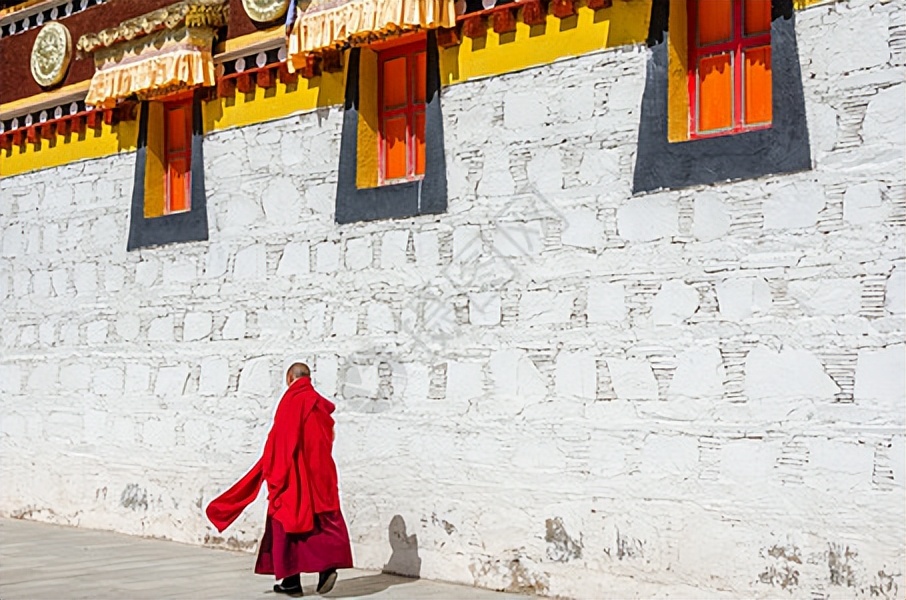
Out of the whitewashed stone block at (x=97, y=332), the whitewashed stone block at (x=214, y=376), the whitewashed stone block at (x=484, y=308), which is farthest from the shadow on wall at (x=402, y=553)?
the whitewashed stone block at (x=97, y=332)

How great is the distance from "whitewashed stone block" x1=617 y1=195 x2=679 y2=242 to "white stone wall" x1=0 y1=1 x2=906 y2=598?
0.05 ft

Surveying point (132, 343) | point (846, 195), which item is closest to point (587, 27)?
point (846, 195)

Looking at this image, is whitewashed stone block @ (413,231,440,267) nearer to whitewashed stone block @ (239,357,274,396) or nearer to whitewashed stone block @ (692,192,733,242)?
whitewashed stone block @ (239,357,274,396)

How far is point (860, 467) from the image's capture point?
655 centimetres

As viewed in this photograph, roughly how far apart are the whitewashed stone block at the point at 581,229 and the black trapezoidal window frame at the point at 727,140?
325 mm

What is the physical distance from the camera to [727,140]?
7.22 metres

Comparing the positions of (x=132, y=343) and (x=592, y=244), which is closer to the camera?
(x=592, y=244)

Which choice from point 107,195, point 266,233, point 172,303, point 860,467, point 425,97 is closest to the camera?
point 860,467

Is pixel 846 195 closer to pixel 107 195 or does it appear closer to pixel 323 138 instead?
pixel 323 138

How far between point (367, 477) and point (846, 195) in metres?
3.70

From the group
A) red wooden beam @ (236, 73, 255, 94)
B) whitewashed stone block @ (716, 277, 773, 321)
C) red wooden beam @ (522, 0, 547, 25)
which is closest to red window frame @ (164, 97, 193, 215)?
red wooden beam @ (236, 73, 255, 94)

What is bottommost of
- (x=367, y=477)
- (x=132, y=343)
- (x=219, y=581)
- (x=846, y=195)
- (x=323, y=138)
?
(x=219, y=581)

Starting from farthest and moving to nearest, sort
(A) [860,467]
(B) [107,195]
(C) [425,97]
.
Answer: (B) [107,195] → (C) [425,97] → (A) [860,467]

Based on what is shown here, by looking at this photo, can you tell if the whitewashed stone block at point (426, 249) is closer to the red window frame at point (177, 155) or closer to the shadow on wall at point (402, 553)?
the shadow on wall at point (402, 553)
